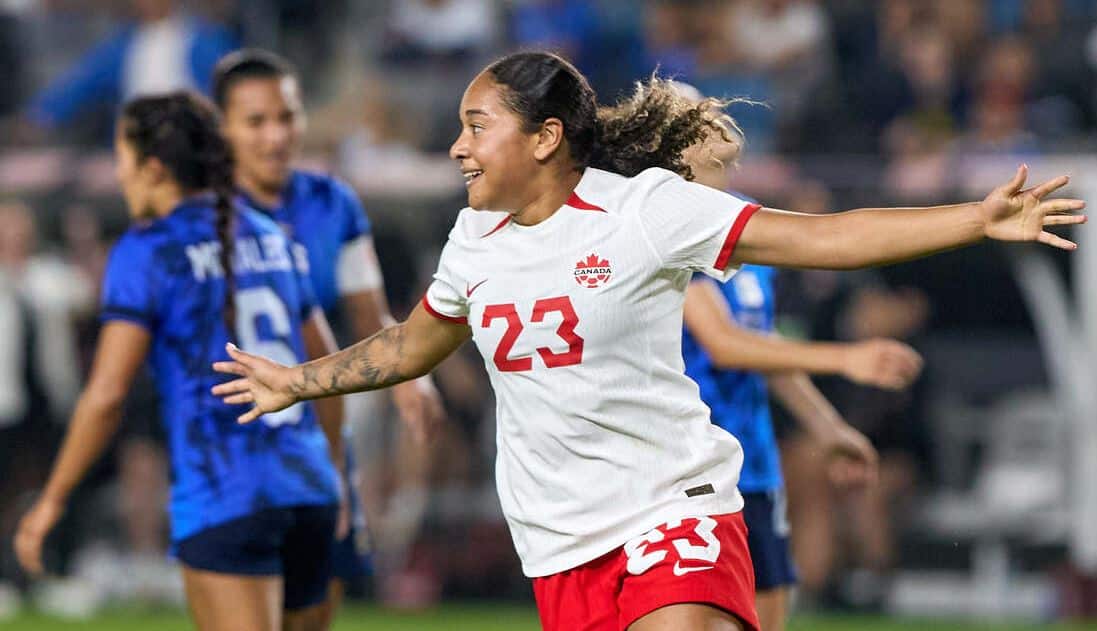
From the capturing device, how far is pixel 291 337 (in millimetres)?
6102

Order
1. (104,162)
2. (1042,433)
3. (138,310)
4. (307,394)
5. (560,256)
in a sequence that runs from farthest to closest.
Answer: (104,162) < (1042,433) < (138,310) < (307,394) < (560,256)

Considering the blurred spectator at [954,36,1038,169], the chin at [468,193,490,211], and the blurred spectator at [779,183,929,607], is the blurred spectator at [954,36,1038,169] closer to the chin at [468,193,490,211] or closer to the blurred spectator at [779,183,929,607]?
the blurred spectator at [779,183,929,607]

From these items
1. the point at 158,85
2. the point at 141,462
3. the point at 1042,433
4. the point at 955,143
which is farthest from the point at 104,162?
the point at 1042,433

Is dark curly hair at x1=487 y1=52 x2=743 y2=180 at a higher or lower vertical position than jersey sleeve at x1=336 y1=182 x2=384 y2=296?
higher

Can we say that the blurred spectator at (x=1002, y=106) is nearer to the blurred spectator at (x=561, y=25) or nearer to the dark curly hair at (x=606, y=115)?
the blurred spectator at (x=561, y=25)

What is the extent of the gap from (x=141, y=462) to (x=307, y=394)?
8031mm

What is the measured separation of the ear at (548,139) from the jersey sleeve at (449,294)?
0.35 metres

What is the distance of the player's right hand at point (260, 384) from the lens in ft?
16.7

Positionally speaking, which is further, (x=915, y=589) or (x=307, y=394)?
(x=915, y=589)

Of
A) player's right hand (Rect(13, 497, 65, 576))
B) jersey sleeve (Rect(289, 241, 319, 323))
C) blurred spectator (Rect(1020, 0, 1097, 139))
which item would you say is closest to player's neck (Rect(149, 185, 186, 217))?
jersey sleeve (Rect(289, 241, 319, 323))

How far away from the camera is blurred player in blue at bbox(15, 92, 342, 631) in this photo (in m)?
5.79

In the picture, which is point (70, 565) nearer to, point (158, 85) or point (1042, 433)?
point (158, 85)

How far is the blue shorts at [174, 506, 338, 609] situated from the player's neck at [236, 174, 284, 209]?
1.46 meters

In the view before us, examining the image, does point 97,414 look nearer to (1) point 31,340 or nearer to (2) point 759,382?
(2) point 759,382
